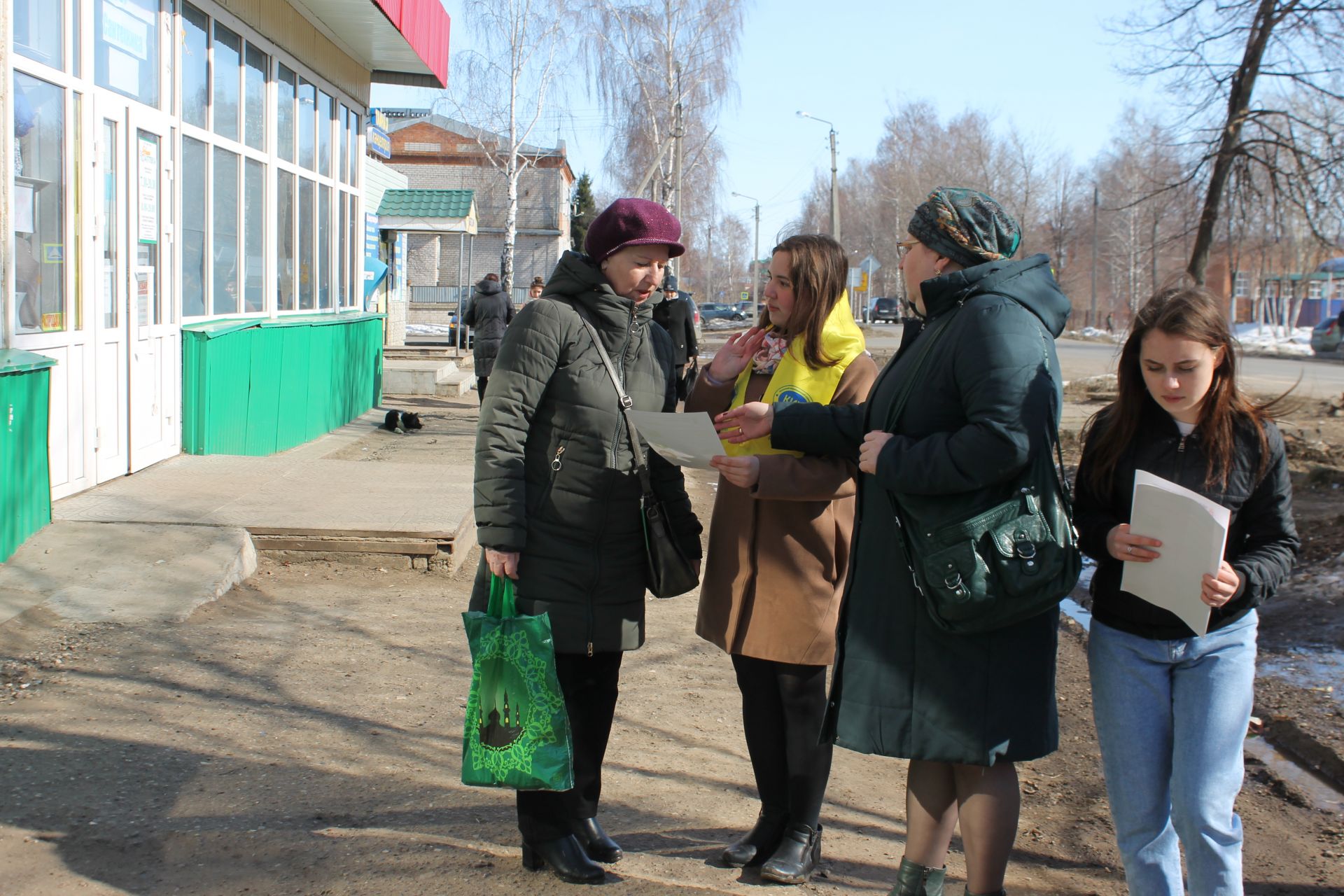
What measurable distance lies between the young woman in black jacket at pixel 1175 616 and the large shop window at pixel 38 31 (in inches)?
233

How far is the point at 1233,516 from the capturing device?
2617 millimetres

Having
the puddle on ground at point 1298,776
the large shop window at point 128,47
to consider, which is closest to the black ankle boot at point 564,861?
the puddle on ground at point 1298,776

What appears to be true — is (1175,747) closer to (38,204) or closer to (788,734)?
(788,734)

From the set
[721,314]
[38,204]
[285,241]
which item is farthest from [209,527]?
[721,314]

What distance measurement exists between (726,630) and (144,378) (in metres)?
5.84

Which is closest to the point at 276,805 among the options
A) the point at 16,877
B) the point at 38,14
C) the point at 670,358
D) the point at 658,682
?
the point at 16,877

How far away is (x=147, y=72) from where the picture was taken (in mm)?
7922

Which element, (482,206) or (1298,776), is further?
(482,206)

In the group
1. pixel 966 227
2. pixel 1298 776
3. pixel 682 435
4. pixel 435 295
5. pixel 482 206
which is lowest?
pixel 1298 776

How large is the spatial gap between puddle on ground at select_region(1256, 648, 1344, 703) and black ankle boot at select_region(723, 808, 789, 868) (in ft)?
10.2

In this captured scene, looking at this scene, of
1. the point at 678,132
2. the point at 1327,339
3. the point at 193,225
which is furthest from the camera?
the point at 1327,339

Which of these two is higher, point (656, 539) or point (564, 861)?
point (656, 539)

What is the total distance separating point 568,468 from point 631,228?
2.17 feet

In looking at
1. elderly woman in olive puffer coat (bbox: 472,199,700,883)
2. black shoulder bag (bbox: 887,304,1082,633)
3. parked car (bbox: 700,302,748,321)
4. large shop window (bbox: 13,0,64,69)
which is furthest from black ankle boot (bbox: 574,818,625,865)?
parked car (bbox: 700,302,748,321)
